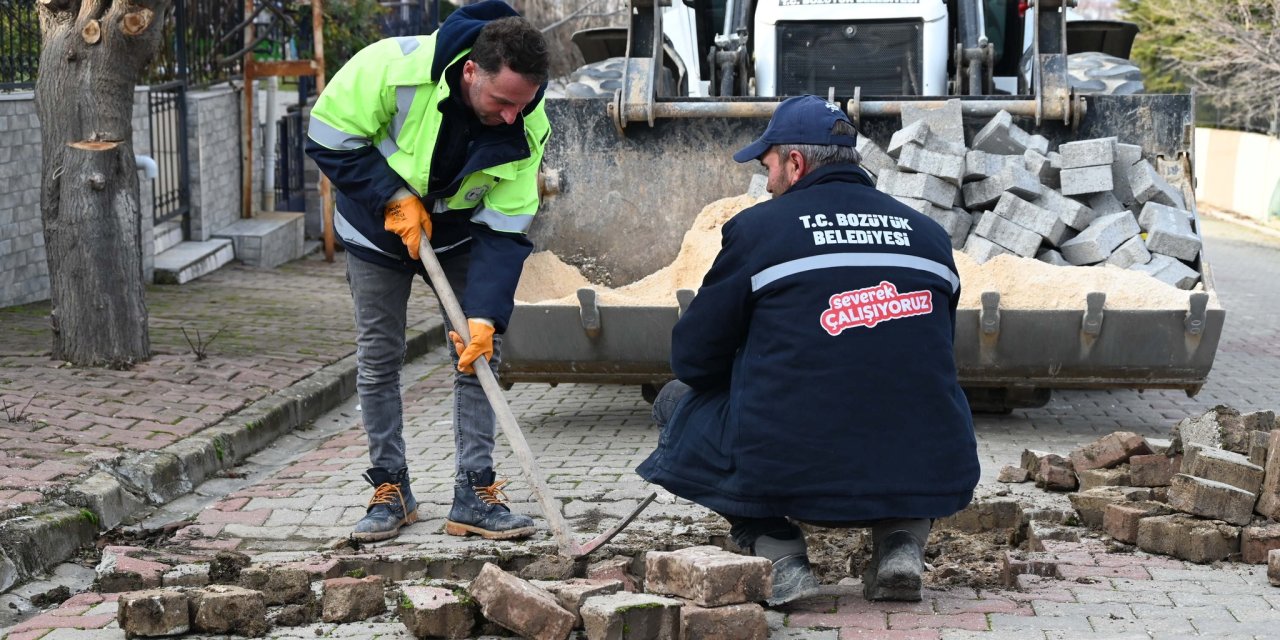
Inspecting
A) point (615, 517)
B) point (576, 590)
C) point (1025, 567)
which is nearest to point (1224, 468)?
point (1025, 567)

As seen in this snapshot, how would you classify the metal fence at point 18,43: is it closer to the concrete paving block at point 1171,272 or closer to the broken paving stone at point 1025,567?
the concrete paving block at point 1171,272

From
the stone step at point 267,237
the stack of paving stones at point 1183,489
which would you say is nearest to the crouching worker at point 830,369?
the stack of paving stones at point 1183,489

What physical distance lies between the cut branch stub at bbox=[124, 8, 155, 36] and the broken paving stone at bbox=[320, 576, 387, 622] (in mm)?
4759

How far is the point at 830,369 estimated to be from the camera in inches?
162

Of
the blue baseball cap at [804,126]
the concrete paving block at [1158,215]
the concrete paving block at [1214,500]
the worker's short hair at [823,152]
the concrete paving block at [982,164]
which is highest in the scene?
the blue baseball cap at [804,126]

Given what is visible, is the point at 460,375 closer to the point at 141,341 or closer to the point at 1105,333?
the point at 1105,333

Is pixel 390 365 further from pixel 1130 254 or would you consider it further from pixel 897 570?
pixel 1130 254

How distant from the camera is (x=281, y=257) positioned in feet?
45.8

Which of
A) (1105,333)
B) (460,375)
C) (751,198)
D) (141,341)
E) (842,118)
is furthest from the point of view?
(141,341)

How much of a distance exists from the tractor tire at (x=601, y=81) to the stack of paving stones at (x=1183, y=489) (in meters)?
3.92

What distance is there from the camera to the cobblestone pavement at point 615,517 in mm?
4082

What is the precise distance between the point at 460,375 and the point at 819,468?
1.63 m

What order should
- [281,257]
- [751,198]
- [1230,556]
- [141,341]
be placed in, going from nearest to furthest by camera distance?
[1230,556], [751,198], [141,341], [281,257]

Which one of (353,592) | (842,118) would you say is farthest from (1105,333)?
(353,592)
